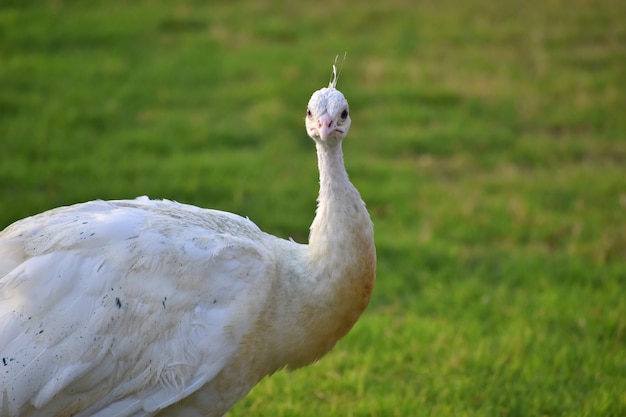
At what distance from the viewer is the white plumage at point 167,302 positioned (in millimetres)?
3971

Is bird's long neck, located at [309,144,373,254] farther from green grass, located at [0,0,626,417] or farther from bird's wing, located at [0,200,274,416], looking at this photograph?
green grass, located at [0,0,626,417]

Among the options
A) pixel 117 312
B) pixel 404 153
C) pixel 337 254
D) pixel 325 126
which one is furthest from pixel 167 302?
pixel 404 153

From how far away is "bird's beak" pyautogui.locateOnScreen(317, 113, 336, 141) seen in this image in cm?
414

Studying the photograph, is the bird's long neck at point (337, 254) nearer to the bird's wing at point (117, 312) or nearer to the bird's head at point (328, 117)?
the bird's head at point (328, 117)

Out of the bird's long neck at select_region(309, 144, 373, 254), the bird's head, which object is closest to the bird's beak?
the bird's head

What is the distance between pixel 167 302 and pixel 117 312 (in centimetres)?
23

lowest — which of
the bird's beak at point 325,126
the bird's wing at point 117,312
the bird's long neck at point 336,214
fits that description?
the bird's wing at point 117,312

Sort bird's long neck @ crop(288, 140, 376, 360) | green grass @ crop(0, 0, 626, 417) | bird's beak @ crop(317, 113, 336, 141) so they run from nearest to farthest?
1. bird's beak @ crop(317, 113, 336, 141)
2. bird's long neck @ crop(288, 140, 376, 360)
3. green grass @ crop(0, 0, 626, 417)


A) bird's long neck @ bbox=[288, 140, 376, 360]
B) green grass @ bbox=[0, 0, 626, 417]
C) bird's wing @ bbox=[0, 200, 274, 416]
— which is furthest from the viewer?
green grass @ bbox=[0, 0, 626, 417]

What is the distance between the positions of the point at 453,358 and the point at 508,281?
5.04 feet

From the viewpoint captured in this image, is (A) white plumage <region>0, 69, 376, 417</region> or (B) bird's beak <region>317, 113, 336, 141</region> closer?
(A) white plumage <region>0, 69, 376, 417</region>

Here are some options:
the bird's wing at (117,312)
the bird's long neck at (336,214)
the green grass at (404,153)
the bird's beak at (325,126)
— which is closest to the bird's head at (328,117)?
the bird's beak at (325,126)

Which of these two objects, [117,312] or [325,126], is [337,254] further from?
[117,312]

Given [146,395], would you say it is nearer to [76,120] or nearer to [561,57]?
Result: [76,120]
